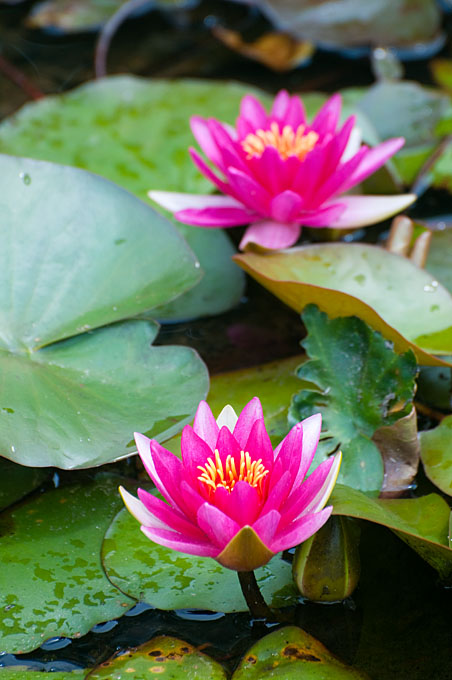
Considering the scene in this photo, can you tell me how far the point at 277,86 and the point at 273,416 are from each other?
1.87m

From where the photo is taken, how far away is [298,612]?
1246 millimetres

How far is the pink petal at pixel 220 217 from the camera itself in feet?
5.87

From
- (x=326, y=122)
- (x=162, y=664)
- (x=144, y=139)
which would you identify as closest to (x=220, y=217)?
(x=326, y=122)

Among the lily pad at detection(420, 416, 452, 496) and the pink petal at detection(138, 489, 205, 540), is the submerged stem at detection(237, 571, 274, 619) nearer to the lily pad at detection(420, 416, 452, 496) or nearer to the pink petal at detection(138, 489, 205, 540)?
the pink petal at detection(138, 489, 205, 540)

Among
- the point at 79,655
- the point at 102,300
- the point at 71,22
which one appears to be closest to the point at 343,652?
the point at 79,655

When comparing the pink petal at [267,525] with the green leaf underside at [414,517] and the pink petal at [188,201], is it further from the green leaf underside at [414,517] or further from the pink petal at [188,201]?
the pink petal at [188,201]

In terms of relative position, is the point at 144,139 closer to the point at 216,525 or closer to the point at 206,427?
the point at 206,427

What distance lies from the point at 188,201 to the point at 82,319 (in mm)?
516

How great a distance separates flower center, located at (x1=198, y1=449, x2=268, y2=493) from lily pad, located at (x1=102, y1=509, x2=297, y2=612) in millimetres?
272

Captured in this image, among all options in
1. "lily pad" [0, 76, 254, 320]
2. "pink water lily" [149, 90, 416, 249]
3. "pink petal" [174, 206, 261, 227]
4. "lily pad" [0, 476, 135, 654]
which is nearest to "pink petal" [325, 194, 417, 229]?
"pink water lily" [149, 90, 416, 249]

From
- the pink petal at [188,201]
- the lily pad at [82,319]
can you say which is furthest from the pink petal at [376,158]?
the lily pad at [82,319]

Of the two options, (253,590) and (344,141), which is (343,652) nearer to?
(253,590)

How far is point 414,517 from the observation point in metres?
1.27

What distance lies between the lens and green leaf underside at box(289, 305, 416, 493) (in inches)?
53.1
